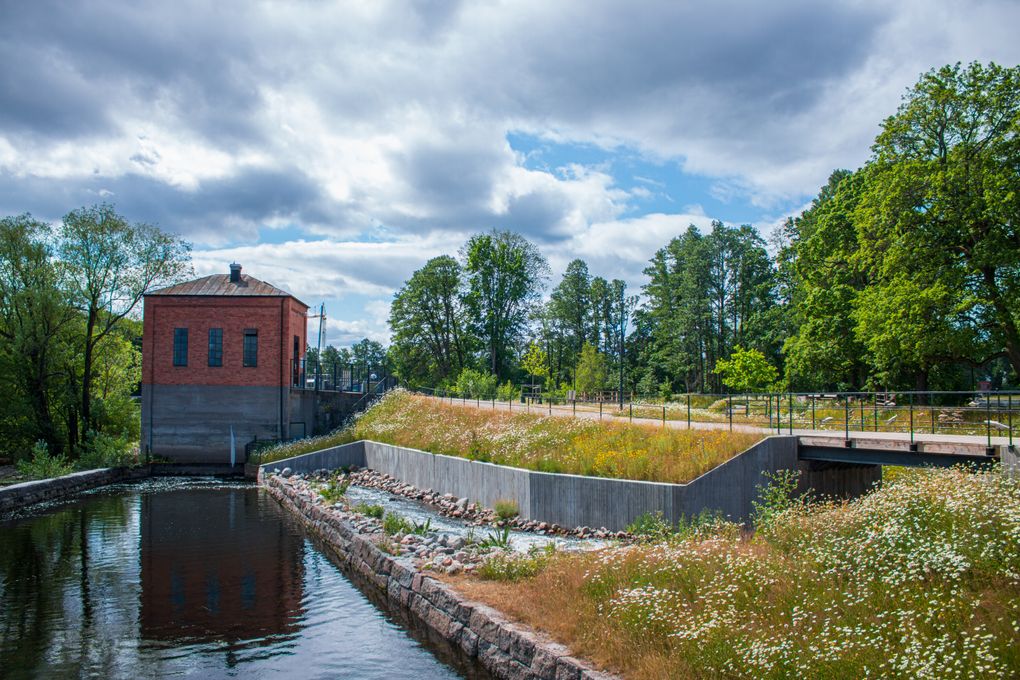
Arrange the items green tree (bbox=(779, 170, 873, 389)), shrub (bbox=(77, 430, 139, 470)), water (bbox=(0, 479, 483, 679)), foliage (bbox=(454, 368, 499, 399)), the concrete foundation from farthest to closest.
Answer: foliage (bbox=(454, 368, 499, 399)) < the concrete foundation < green tree (bbox=(779, 170, 873, 389)) < shrub (bbox=(77, 430, 139, 470)) < water (bbox=(0, 479, 483, 679))

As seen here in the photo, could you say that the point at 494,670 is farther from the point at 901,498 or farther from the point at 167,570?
the point at 167,570

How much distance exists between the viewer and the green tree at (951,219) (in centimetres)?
2478

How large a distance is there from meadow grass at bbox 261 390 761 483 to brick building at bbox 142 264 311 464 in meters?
4.54

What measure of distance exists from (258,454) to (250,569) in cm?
1981

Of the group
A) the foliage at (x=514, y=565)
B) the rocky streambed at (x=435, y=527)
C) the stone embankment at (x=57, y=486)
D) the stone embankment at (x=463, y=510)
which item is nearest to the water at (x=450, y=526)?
the rocky streambed at (x=435, y=527)

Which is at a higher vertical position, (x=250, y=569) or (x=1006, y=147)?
(x=1006, y=147)

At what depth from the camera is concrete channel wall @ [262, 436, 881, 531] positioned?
16.9 m

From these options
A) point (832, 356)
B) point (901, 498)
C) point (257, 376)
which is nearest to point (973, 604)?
point (901, 498)

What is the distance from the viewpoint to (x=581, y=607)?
9438 millimetres

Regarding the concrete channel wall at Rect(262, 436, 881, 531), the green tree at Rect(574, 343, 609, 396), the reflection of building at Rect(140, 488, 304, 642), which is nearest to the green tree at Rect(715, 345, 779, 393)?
the green tree at Rect(574, 343, 609, 396)

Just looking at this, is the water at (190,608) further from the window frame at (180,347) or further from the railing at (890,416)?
the window frame at (180,347)

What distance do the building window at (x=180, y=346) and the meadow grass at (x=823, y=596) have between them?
33.1 m

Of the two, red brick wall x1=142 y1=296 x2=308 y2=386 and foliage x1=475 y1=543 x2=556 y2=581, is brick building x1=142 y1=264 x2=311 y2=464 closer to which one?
red brick wall x1=142 y1=296 x2=308 y2=386

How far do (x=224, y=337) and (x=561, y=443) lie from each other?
24.2 metres
